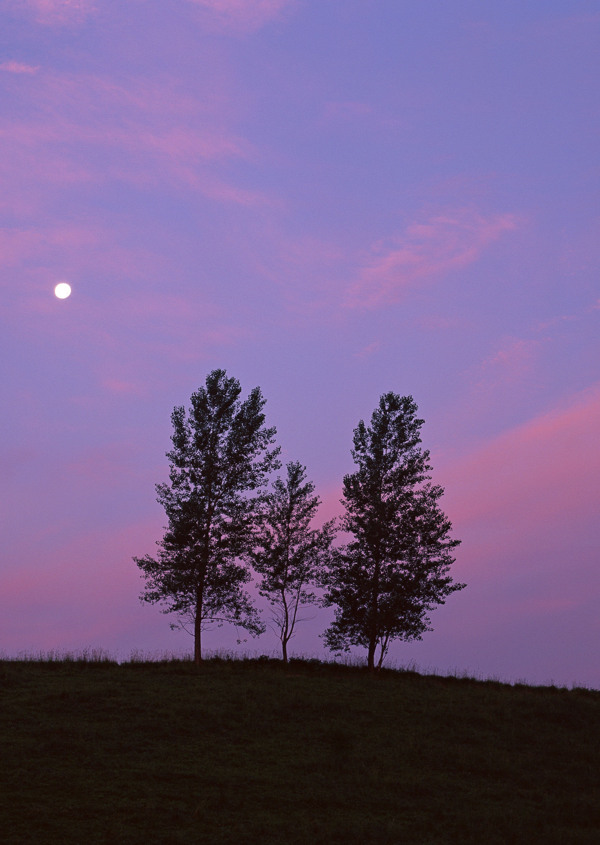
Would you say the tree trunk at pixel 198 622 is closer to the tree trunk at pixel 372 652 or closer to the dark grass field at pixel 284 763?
the dark grass field at pixel 284 763

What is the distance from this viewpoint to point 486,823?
61.7ft

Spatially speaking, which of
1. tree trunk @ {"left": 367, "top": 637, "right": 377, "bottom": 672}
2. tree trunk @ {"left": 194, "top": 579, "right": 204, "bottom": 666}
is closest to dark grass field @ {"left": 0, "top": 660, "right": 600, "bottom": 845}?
tree trunk @ {"left": 194, "top": 579, "right": 204, "bottom": 666}

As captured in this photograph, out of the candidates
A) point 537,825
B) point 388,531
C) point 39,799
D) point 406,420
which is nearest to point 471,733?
point 537,825

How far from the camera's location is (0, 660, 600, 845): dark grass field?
696 inches

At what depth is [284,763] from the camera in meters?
22.4

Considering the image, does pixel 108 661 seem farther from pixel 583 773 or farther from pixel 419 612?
pixel 583 773

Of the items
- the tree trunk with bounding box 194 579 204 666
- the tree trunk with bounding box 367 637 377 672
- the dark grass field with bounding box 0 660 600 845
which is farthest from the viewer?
the tree trunk with bounding box 367 637 377 672

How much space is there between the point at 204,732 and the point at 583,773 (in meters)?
11.6

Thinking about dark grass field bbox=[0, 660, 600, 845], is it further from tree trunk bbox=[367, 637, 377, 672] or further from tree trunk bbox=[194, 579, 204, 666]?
tree trunk bbox=[367, 637, 377, 672]

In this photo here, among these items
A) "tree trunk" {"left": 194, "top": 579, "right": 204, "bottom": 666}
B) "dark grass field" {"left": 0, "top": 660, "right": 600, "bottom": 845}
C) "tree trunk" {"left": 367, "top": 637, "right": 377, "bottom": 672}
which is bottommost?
"dark grass field" {"left": 0, "top": 660, "right": 600, "bottom": 845}

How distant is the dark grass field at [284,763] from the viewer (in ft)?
58.0

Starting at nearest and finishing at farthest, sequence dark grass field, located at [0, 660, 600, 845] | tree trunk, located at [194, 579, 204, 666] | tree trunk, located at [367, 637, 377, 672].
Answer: dark grass field, located at [0, 660, 600, 845], tree trunk, located at [194, 579, 204, 666], tree trunk, located at [367, 637, 377, 672]

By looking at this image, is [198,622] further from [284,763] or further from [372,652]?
[284,763]

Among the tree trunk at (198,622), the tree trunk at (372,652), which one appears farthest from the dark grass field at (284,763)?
the tree trunk at (372,652)
